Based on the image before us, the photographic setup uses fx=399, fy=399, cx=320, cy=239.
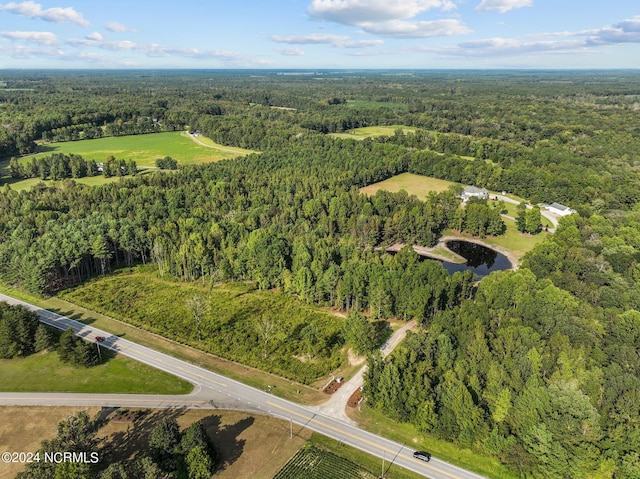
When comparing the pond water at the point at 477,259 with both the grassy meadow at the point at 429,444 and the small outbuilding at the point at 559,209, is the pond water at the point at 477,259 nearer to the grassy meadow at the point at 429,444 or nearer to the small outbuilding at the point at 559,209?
the small outbuilding at the point at 559,209

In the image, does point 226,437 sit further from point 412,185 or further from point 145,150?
point 145,150

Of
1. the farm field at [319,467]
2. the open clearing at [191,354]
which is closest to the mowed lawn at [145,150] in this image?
the open clearing at [191,354]

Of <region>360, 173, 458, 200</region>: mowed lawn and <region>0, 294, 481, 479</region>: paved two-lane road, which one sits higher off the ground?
<region>360, 173, 458, 200</region>: mowed lawn

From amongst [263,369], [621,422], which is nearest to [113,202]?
[263,369]

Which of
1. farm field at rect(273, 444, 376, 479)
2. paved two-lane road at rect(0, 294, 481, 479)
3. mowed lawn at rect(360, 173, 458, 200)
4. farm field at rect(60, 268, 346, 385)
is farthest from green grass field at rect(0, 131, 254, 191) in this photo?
farm field at rect(273, 444, 376, 479)

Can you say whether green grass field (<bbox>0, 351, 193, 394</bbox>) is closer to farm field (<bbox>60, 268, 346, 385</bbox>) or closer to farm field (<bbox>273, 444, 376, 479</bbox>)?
farm field (<bbox>60, 268, 346, 385</bbox>)

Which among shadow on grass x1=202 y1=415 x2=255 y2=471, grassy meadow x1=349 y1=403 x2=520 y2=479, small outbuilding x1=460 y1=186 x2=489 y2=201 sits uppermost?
small outbuilding x1=460 y1=186 x2=489 y2=201
